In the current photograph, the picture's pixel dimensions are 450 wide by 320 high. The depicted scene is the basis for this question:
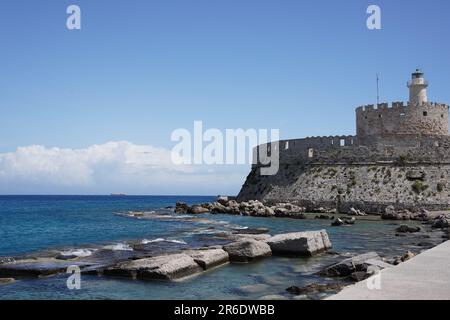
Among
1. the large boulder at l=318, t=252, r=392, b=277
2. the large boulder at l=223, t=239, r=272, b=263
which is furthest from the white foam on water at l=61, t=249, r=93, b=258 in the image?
the large boulder at l=318, t=252, r=392, b=277

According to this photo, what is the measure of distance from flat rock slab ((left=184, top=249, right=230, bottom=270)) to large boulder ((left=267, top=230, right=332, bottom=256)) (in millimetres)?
2008

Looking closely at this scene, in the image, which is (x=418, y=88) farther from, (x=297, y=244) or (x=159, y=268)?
(x=159, y=268)

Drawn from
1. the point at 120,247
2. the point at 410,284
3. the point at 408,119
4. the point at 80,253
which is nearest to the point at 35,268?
the point at 80,253

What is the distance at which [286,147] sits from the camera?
42.6m

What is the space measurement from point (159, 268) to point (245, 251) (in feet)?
11.4

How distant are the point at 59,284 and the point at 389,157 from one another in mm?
30724

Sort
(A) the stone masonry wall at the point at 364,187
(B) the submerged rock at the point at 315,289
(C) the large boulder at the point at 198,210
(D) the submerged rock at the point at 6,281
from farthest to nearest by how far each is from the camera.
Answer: (C) the large boulder at the point at 198,210 < (A) the stone masonry wall at the point at 364,187 < (D) the submerged rock at the point at 6,281 < (B) the submerged rock at the point at 315,289

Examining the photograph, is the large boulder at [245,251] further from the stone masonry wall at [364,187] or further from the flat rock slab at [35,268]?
the stone masonry wall at [364,187]

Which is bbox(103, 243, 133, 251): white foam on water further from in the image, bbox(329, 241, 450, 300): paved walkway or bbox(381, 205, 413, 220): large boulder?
bbox(381, 205, 413, 220): large boulder

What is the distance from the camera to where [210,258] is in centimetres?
1309

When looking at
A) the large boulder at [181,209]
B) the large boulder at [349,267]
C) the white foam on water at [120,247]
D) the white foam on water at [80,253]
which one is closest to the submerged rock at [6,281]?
the white foam on water at [80,253]

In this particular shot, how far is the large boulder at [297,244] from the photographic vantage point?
1493cm

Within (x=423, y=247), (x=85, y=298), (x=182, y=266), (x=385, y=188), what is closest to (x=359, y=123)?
(x=385, y=188)

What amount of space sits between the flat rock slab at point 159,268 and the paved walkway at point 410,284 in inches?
201
